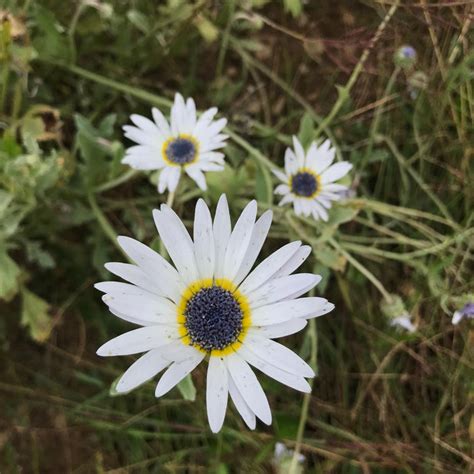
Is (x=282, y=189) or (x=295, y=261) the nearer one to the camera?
(x=295, y=261)

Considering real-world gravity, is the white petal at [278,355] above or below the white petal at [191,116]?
below

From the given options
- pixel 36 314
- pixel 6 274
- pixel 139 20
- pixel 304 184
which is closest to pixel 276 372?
pixel 304 184

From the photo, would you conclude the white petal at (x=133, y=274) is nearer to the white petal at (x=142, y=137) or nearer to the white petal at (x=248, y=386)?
the white petal at (x=248, y=386)

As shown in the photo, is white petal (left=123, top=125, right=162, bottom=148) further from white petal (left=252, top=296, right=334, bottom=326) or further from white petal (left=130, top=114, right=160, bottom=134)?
white petal (left=252, top=296, right=334, bottom=326)

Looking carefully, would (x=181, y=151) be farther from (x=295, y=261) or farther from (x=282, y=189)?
(x=295, y=261)

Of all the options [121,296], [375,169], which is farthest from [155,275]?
[375,169]

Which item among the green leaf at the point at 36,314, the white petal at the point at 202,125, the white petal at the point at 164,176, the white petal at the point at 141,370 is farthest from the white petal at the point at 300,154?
the green leaf at the point at 36,314

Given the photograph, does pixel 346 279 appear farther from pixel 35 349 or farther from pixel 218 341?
pixel 35 349
